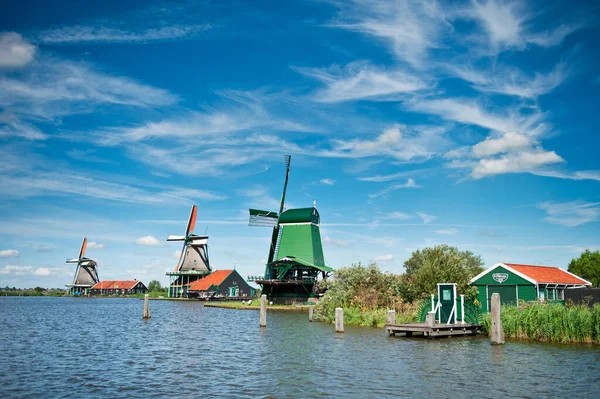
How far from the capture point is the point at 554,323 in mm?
23875

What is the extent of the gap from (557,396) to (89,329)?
3004 cm

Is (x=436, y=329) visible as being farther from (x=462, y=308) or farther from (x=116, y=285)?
(x=116, y=285)

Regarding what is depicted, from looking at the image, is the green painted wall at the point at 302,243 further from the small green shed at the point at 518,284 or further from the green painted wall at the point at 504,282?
the small green shed at the point at 518,284

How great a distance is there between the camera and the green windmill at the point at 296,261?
66812 millimetres

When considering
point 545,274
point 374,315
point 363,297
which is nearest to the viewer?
point 374,315

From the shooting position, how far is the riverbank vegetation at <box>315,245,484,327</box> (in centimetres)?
3303

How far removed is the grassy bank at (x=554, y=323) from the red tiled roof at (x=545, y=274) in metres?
10.2

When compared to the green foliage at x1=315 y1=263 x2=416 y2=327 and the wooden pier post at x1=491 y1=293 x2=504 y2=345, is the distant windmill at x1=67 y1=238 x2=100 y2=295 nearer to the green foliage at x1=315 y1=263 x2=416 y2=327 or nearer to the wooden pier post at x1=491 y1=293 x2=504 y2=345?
the green foliage at x1=315 y1=263 x2=416 y2=327

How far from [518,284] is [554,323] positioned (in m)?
12.0

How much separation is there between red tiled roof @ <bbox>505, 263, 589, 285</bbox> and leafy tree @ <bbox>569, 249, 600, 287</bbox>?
29743 mm

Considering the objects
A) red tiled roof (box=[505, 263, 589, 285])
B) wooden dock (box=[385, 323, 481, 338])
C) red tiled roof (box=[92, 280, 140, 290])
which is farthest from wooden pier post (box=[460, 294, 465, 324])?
red tiled roof (box=[92, 280, 140, 290])

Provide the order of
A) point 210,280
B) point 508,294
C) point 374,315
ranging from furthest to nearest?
point 210,280
point 508,294
point 374,315

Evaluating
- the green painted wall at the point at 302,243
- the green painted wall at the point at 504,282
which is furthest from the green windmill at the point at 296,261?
the green painted wall at the point at 504,282

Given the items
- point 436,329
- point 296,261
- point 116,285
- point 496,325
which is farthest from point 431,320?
point 116,285
